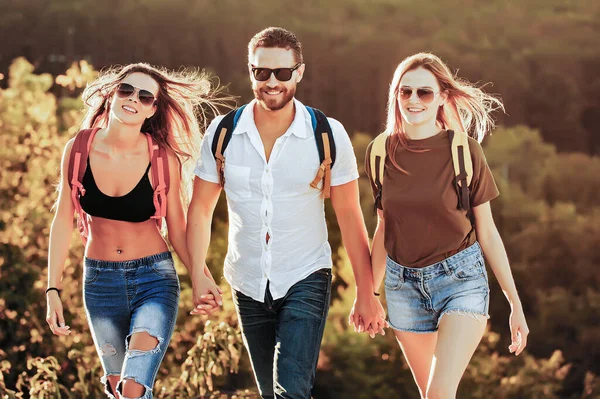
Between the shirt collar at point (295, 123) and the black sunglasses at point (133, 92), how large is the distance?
0.37m

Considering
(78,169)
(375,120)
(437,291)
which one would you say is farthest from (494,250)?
(375,120)

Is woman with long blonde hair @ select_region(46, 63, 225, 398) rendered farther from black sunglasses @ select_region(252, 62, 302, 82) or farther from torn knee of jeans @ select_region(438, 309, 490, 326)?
torn knee of jeans @ select_region(438, 309, 490, 326)

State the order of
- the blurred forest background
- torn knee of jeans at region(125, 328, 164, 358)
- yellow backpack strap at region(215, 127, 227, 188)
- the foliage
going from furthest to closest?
the blurred forest background → the foliage → yellow backpack strap at region(215, 127, 227, 188) → torn knee of jeans at region(125, 328, 164, 358)

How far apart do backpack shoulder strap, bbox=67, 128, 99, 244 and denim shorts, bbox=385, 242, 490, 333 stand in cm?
120

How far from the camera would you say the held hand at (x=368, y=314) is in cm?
396

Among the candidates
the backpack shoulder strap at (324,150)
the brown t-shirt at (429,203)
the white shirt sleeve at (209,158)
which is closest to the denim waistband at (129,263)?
the white shirt sleeve at (209,158)

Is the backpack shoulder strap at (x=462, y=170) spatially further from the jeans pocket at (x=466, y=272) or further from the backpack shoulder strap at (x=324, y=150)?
the backpack shoulder strap at (x=324, y=150)

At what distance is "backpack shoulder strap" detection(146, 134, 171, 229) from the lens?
12.4ft

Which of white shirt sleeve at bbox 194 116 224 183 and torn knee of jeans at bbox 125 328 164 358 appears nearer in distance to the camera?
torn knee of jeans at bbox 125 328 164 358

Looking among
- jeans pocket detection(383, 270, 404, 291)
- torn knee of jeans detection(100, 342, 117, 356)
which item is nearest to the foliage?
torn knee of jeans detection(100, 342, 117, 356)

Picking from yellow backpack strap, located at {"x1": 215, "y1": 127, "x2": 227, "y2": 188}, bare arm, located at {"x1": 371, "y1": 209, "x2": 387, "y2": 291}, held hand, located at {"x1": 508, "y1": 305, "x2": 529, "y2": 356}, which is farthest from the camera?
bare arm, located at {"x1": 371, "y1": 209, "x2": 387, "y2": 291}

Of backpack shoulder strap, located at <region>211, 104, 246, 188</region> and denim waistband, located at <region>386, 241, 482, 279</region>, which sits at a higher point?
backpack shoulder strap, located at <region>211, 104, 246, 188</region>

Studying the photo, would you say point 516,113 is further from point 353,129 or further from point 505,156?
point 353,129

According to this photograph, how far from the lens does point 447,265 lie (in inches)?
144
